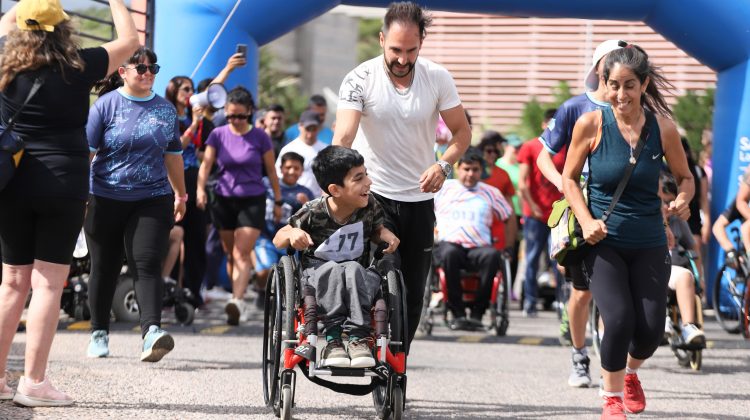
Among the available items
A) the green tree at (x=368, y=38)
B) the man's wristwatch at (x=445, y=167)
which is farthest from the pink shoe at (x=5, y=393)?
the green tree at (x=368, y=38)

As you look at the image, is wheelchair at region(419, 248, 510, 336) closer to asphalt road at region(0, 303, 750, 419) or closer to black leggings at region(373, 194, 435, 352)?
asphalt road at region(0, 303, 750, 419)

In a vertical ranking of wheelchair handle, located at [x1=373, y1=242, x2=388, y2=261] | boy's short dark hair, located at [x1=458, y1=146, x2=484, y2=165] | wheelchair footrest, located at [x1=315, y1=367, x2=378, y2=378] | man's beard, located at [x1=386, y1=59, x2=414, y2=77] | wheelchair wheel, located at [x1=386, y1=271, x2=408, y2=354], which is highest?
man's beard, located at [x1=386, y1=59, x2=414, y2=77]

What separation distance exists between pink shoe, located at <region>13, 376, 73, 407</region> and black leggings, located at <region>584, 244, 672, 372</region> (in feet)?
8.11

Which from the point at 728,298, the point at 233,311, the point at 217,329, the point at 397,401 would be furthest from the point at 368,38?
the point at 397,401

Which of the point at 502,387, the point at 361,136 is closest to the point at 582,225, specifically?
the point at 361,136

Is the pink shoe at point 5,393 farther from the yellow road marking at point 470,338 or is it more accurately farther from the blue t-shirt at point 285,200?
the blue t-shirt at point 285,200

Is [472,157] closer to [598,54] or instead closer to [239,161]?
[239,161]

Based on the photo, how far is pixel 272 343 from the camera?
21.0 feet

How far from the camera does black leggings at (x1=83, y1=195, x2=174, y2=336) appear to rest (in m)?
7.98

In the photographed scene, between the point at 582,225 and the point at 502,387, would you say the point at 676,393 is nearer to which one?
the point at 502,387

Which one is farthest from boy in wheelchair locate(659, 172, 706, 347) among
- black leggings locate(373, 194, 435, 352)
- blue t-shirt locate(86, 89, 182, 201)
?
blue t-shirt locate(86, 89, 182, 201)

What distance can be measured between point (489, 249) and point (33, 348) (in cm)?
571

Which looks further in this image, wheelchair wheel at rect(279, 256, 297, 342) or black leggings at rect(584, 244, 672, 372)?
black leggings at rect(584, 244, 672, 372)

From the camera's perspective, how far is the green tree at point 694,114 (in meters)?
25.1
